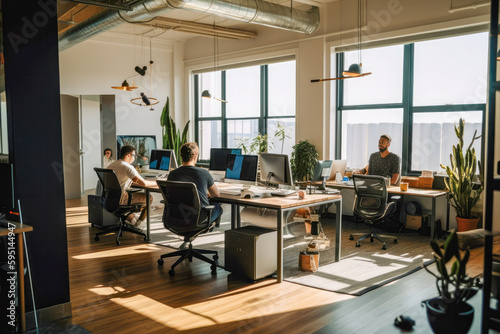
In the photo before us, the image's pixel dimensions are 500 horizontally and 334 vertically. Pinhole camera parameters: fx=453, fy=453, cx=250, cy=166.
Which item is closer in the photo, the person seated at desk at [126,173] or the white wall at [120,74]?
the person seated at desk at [126,173]

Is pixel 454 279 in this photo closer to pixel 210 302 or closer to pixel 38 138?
pixel 210 302

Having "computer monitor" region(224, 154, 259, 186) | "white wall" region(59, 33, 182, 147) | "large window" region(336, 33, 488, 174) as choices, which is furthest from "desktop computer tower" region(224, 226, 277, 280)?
"white wall" region(59, 33, 182, 147)

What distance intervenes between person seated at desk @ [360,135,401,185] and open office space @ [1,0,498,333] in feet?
1.75

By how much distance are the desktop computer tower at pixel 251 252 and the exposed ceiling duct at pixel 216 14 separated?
287 cm

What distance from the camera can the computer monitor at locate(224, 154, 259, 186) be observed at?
5340mm

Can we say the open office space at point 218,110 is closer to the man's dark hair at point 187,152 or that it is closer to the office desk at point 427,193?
the office desk at point 427,193

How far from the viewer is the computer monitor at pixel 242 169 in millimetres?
5340

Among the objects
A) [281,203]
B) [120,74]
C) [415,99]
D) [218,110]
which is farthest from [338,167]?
[120,74]

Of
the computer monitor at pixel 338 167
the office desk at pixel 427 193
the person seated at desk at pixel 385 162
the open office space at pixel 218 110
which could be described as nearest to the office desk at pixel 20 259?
the open office space at pixel 218 110

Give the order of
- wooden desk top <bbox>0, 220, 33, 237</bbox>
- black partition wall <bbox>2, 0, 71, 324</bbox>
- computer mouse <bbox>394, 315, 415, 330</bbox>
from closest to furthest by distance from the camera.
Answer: computer mouse <bbox>394, 315, 415, 330</bbox> → wooden desk top <bbox>0, 220, 33, 237</bbox> → black partition wall <bbox>2, 0, 71, 324</bbox>

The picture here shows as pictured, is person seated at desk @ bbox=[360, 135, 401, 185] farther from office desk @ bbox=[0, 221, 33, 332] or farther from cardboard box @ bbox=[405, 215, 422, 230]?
office desk @ bbox=[0, 221, 33, 332]

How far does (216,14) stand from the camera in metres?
→ 6.05

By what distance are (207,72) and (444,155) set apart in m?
5.59

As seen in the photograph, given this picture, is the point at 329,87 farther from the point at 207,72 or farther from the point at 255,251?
the point at 255,251
